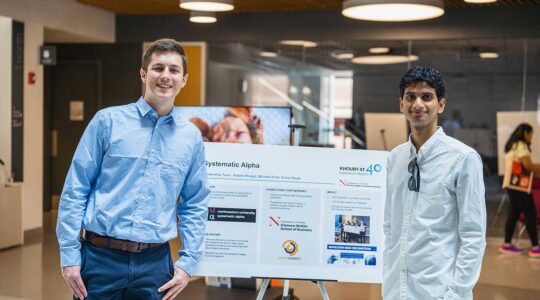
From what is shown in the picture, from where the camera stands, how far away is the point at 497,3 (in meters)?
9.81

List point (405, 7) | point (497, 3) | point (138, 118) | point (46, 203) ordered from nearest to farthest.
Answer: point (138, 118)
point (405, 7)
point (497, 3)
point (46, 203)

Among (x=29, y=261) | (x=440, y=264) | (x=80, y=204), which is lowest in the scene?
(x=29, y=261)

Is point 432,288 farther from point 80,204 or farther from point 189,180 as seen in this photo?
point 80,204

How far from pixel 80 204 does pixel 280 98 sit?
8743 millimetres

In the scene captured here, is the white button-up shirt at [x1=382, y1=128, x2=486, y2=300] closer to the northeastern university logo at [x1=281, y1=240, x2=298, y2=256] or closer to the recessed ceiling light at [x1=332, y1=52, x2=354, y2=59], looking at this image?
the northeastern university logo at [x1=281, y1=240, x2=298, y2=256]

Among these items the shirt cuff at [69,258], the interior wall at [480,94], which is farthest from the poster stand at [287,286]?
the interior wall at [480,94]

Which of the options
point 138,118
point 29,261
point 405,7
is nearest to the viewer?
point 138,118

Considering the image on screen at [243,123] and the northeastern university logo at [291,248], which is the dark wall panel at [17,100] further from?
the northeastern university logo at [291,248]

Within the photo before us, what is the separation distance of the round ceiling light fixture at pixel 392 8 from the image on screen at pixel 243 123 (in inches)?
45.5

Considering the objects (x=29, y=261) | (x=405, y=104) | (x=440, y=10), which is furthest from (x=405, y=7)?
(x=29, y=261)

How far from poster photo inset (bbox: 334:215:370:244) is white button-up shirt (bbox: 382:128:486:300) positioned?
1.38 metres

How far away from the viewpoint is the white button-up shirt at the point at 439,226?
266 cm

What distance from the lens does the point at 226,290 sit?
6.63 m

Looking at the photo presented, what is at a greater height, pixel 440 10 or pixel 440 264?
pixel 440 10
